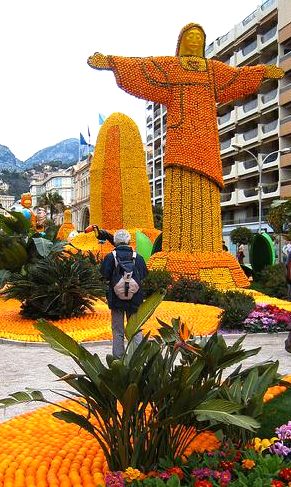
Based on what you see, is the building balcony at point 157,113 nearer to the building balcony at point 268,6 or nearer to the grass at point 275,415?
the building balcony at point 268,6

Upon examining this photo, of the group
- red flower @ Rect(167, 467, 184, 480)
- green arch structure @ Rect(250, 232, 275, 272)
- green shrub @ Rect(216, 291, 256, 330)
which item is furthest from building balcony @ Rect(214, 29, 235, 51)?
red flower @ Rect(167, 467, 184, 480)

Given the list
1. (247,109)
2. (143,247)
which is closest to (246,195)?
(247,109)

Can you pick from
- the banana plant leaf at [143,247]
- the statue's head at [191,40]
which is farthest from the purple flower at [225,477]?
the banana plant leaf at [143,247]

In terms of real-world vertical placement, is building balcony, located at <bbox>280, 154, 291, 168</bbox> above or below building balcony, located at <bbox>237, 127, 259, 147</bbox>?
below

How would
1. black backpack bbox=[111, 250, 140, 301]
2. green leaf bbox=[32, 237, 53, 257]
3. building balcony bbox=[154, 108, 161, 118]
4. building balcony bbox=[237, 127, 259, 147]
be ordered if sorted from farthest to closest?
building balcony bbox=[154, 108, 161, 118] < building balcony bbox=[237, 127, 259, 147] < green leaf bbox=[32, 237, 53, 257] < black backpack bbox=[111, 250, 140, 301]

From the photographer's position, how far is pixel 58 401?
5.80 m

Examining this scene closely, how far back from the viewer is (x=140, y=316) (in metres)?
3.69

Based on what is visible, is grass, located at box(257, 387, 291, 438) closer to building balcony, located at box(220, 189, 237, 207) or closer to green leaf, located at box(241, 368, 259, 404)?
green leaf, located at box(241, 368, 259, 404)

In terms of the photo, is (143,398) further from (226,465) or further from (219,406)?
(226,465)

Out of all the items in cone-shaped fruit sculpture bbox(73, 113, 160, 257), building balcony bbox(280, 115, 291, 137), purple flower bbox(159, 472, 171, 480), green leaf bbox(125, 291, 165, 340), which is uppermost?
building balcony bbox(280, 115, 291, 137)

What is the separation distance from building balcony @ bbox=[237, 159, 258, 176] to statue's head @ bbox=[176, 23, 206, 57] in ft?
111

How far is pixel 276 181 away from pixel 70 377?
4534 centimetres

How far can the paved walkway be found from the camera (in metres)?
6.41

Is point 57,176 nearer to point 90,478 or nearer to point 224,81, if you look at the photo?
point 224,81
